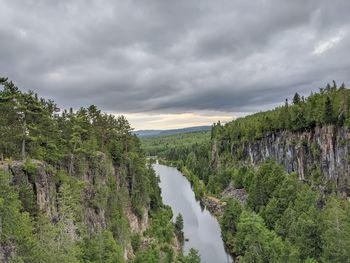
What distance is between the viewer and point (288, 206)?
52.3m

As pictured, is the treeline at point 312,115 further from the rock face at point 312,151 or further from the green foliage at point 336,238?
the green foliage at point 336,238

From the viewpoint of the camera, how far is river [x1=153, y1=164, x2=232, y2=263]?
57.6m

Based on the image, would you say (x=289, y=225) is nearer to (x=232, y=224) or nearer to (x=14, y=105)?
(x=232, y=224)

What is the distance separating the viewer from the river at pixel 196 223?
189 feet

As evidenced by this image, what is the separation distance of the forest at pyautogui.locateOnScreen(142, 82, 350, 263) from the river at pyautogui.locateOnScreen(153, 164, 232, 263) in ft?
8.17

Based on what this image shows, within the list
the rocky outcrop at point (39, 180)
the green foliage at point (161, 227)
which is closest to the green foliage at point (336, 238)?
the green foliage at point (161, 227)

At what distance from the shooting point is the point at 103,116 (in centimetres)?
5391

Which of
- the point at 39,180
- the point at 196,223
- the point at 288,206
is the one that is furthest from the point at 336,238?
the point at 196,223

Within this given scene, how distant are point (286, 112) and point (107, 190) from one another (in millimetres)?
57193

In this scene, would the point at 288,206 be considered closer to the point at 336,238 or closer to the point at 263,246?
the point at 263,246

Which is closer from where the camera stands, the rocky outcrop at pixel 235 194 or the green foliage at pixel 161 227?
the green foliage at pixel 161 227

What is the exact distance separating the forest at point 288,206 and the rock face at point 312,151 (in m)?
1.09

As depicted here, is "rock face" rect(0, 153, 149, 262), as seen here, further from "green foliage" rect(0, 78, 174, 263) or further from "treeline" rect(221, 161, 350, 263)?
"treeline" rect(221, 161, 350, 263)

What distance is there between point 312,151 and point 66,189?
55.4 metres
